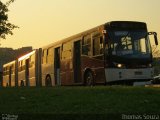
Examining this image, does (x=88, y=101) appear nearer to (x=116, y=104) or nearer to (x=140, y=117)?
(x=116, y=104)

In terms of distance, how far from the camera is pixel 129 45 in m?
24.2

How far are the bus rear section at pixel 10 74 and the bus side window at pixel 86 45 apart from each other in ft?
64.6

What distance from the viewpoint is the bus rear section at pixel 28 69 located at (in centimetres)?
3697

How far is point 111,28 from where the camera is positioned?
24406 mm

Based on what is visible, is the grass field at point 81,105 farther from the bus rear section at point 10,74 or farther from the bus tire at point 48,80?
the bus rear section at point 10,74

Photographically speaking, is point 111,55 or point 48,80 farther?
point 48,80

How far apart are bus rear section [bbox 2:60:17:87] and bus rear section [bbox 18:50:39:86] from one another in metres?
1.92

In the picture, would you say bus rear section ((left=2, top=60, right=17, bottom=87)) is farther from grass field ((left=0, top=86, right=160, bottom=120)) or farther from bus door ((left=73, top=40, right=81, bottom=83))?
grass field ((left=0, top=86, right=160, bottom=120))

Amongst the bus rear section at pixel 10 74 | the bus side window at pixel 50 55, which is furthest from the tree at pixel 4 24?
the bus rear section at pixel 10 74

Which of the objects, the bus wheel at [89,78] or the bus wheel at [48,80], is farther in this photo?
the bus wheel at [48,80]

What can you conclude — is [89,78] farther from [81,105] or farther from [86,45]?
[81,105]

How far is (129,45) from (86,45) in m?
2.80

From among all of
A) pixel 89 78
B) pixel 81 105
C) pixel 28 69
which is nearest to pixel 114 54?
pixel 89 78

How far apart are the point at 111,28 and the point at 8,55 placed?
110250 millimetres
